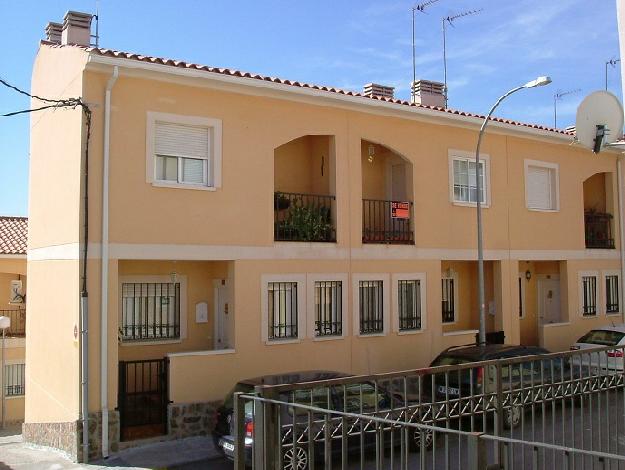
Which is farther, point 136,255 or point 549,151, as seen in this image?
point 549,151

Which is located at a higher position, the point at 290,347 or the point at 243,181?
the point at 243,181

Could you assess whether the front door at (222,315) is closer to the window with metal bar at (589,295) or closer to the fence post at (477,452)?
the fence post at (477,452)

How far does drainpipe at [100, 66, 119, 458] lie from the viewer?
38.3ft

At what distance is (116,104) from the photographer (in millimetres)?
12211

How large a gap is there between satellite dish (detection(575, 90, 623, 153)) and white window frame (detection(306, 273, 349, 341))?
7476 mm

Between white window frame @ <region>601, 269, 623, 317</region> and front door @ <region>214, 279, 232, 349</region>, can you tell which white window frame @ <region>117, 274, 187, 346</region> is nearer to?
front door @ <region>214, 279, 232, 349</region>

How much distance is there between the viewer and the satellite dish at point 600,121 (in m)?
8.05

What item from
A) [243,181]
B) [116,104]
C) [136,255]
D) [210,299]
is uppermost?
[116,104]

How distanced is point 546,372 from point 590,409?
0.54m

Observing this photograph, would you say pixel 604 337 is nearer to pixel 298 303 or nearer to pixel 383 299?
pixel 383 299

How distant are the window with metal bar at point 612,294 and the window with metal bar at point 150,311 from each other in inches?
556

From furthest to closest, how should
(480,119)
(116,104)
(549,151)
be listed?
(549,151), (480,119), (116,104)

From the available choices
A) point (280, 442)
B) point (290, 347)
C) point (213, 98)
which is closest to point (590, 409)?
point (280, 442)

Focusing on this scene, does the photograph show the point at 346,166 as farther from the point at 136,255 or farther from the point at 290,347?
the point at 136,255
